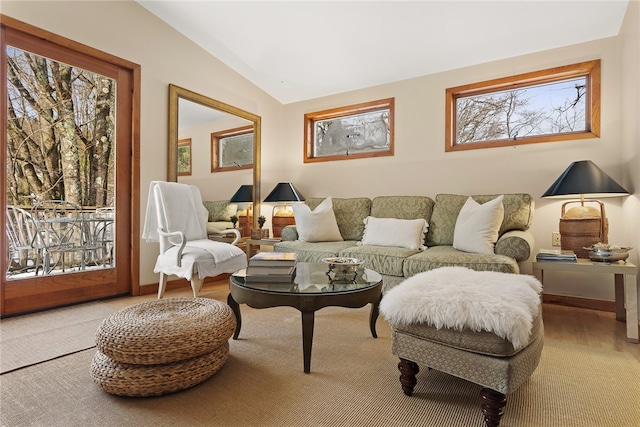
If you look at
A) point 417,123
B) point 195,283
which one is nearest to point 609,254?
point 417,123

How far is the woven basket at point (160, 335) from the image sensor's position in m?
1.39

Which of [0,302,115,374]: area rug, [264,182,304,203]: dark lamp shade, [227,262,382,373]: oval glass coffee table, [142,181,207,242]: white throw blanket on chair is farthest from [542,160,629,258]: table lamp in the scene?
[0,302,115,374]: area rug

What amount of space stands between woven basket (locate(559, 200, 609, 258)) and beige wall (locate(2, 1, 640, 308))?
0.60 ft

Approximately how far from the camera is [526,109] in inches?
128

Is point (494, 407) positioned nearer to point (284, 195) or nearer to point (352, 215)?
point (352, 215)

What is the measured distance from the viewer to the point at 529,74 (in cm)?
315

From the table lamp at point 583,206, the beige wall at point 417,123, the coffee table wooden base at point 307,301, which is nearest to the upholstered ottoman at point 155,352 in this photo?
the coffee table wooden base at point 307,301

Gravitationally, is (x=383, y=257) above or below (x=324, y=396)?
above

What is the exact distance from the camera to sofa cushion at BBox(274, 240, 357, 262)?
3076 mm

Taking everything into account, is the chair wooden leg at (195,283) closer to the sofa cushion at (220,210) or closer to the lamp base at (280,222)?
the sofa cushion at (220,210)

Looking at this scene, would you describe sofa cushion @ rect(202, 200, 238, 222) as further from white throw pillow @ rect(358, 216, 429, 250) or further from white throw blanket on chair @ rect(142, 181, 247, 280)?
white throw pillow @ rect(358, 216, 429, 250)

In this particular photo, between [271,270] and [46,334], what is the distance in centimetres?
160

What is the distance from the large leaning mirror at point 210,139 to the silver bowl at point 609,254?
11.5ft

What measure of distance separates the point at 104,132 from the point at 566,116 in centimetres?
427
